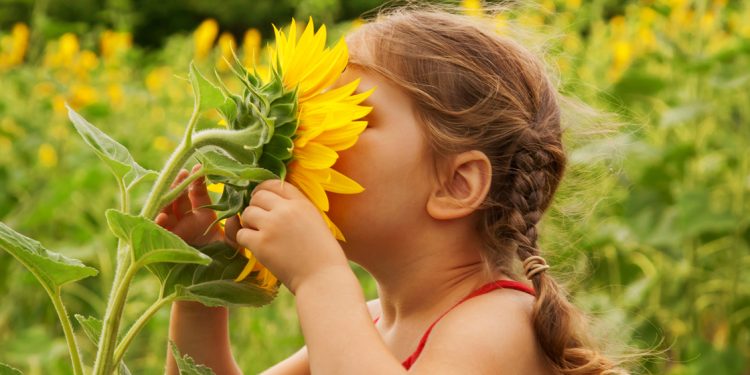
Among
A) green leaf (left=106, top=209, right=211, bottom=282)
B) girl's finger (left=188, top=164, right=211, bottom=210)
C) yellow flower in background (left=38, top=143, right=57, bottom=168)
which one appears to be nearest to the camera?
green leaf (left=106, top=209, right=211, bottom=282)

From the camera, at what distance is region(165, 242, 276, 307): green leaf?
3.49 ft

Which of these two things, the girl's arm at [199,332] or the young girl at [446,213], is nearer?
the young girl at [446,213]

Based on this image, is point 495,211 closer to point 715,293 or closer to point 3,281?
point 715,293

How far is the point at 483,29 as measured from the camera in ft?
4.67

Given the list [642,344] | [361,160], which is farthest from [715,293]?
[361,160]

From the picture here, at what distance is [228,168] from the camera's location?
3.38ft

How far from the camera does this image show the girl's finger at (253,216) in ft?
3.63

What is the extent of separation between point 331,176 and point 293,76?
11cm

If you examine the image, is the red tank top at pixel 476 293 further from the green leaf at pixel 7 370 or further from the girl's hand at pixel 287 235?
the green leaf at pixel 7 370

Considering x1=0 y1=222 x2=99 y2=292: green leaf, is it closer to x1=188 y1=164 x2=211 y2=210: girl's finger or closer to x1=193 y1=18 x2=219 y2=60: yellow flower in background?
x1=188 y1=164 x2=211 y2=210: girl's finger

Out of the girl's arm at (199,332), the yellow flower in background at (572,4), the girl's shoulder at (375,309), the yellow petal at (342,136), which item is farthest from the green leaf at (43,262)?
the yellow flower in background at (572,4)

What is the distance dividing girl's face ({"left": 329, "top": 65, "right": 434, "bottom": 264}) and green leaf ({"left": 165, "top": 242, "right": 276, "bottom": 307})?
0.14m

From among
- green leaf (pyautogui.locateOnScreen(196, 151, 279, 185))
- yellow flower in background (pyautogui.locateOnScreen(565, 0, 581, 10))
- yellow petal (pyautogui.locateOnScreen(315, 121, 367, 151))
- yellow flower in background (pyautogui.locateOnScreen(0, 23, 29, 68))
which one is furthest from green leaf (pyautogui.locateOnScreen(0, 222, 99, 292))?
yellow flower in background (pyautogui.locateOnScreen(0, 23, 29, 68))

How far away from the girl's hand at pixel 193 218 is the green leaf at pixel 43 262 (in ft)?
0.88
